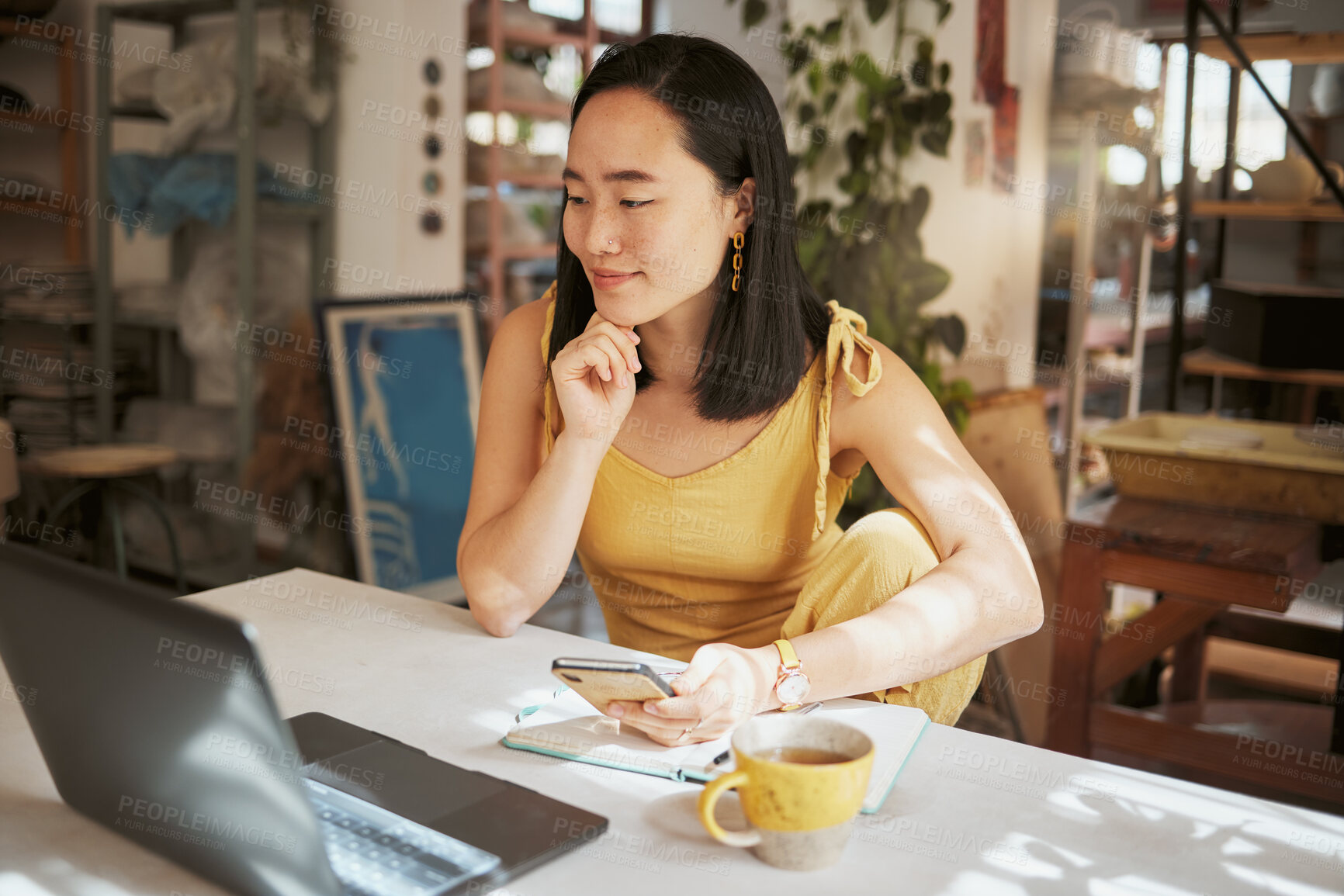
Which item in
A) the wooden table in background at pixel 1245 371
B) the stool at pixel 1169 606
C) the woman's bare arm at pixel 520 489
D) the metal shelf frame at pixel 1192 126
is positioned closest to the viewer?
the woman's bare arm at pixel 520 489

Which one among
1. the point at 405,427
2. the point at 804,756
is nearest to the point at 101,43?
the point at 405,427

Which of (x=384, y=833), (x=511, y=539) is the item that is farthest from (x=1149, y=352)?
(x=384, y=833)

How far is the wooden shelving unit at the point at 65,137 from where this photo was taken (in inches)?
144

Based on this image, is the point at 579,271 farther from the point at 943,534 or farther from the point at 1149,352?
the point at 1149,352

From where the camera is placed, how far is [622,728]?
99cm

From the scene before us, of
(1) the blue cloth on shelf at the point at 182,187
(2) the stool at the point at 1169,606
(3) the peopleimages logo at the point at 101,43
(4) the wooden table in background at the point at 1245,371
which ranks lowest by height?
(2) the stool at the point at 1169,606

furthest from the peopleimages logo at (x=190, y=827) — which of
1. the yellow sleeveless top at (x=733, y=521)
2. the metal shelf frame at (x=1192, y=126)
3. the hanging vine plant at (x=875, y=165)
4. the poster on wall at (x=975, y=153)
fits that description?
the poster on wall at (x=975, y=153)

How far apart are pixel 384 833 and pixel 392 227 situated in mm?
3158

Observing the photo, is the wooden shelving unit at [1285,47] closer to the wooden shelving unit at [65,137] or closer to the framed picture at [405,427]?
the framed picture at [405,427]

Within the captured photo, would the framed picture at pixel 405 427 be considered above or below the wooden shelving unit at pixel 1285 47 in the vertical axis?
below

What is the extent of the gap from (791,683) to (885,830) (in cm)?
26

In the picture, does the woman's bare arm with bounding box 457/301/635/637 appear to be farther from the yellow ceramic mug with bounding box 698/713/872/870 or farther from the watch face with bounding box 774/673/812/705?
the yellow ceramic mug with bounding box 698/713/872/870

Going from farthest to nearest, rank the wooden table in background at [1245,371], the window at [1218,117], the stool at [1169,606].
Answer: the window at [1218,117] < the wooden table in background at [1245,371] < the stool at [1169,606]

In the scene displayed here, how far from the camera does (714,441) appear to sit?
1.53 meters
